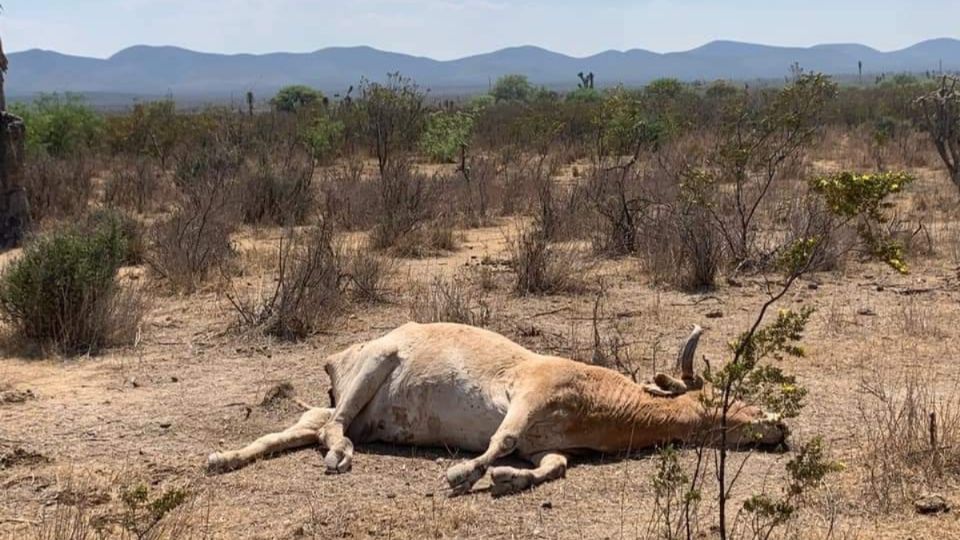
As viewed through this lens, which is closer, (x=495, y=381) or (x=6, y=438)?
(x=495, y=381)

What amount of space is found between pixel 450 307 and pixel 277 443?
324 centimetres

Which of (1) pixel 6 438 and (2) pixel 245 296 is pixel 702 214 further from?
(1) pixel 6 438

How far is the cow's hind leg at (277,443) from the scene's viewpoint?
19.8 ft

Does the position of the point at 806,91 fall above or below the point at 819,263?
above

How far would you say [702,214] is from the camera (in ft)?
41.4

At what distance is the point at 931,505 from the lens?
17.3 feet

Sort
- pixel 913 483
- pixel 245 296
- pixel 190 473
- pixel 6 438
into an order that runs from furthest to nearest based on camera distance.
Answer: pixel 245 296 → pixel 6 438 → pixel 190 473 → pixel 913 483

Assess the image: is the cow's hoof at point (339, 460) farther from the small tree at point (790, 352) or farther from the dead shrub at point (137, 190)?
the dead shrub at point (137, 190)

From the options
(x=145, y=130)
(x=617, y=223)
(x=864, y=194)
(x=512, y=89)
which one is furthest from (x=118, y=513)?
(x=512, y=89)

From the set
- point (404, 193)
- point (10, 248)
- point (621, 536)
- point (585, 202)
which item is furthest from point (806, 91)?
point (10, 248)

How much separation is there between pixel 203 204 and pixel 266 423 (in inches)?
332

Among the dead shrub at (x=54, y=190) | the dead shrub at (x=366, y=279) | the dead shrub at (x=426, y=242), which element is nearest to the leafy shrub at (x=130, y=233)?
the dead shrub at (x=366, y=279)

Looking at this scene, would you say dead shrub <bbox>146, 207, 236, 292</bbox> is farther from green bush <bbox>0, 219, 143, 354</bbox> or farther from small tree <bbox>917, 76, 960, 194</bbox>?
small tree <bbox>917, 76, 960, 194</bbox>

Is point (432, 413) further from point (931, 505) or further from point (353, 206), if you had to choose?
point (353, 206)
